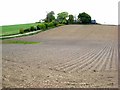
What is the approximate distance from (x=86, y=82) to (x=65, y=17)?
135 meters

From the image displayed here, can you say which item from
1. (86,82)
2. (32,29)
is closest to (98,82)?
(86,82)

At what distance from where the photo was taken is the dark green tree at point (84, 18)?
11844 centimetres

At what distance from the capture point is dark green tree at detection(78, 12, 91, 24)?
118 m

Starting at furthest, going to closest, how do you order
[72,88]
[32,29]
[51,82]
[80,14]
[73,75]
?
[80,14] → [32,29] → [73,75] → [51,82] → [72,88]

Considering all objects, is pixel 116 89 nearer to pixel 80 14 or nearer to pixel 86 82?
pixel 86 82

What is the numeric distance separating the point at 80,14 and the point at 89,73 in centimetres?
11187

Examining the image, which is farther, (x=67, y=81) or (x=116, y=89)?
(x=67, y=81)

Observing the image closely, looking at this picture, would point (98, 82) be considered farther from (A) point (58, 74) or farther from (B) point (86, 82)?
(A) point (58, 74)

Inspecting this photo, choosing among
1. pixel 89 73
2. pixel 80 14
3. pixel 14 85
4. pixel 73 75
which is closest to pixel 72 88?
pixel 14 85

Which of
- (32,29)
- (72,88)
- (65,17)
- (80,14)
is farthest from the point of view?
(65,17)

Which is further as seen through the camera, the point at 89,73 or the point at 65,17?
the point at 65,17

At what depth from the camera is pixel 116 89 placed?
439 inches

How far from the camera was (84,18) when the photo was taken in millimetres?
120625

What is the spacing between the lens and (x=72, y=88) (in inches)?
436
